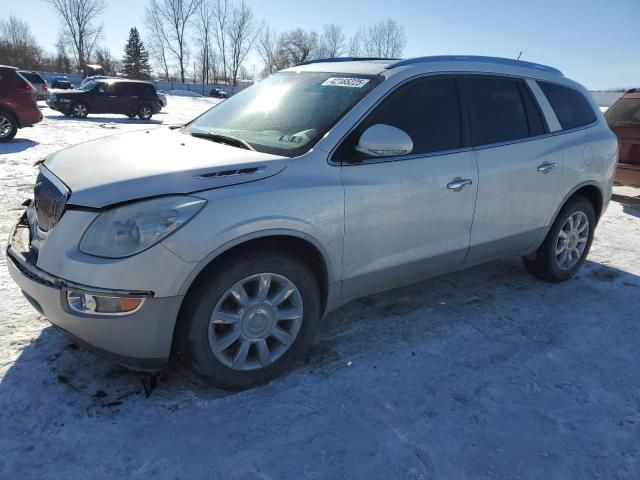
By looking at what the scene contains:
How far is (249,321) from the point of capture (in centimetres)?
267

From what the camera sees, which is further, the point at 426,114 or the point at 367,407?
the point at 426,114

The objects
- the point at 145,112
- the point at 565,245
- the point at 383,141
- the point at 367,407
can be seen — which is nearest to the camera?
the point at 367,407

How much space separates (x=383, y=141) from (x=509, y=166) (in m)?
1.34

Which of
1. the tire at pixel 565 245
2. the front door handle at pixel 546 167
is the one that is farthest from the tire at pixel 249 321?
the tire at pixel 565 245

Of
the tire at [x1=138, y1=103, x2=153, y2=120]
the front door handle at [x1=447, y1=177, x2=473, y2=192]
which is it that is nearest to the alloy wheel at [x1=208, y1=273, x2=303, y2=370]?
the front door handle at [x1=447, y1=177, x2=473, y2=192]

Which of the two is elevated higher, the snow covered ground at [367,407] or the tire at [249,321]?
the tire at [249,321]

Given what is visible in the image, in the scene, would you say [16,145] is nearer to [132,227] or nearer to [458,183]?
[132,227]

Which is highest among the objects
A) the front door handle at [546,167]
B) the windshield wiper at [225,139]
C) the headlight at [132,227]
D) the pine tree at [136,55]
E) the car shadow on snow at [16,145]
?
the pine tree at [136,55]

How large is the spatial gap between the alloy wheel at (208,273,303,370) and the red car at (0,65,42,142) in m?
11.5

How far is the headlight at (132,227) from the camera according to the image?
7.43 ft

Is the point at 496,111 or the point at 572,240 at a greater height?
the point at 496,111

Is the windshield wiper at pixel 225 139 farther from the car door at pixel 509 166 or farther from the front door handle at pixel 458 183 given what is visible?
the car door at pixel 509 166

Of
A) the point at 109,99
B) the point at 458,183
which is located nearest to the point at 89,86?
the point at 109,99

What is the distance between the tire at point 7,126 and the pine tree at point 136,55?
235 ft
